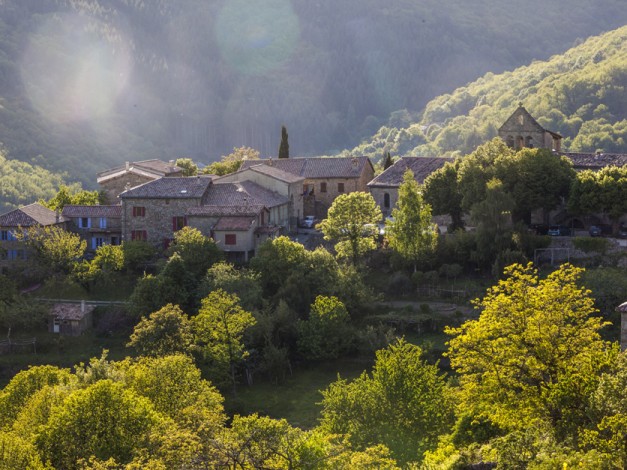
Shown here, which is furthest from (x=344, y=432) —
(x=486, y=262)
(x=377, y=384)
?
(x=486, y=262)

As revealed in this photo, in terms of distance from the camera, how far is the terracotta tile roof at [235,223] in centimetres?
5781

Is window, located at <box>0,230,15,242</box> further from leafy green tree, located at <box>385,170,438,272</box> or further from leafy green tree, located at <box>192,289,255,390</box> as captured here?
leafy green tree, located at <box>385,170,438,272</box>

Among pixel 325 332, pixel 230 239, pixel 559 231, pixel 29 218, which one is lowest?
pixel 325 332

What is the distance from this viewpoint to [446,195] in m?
58.3

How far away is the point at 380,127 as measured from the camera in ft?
643

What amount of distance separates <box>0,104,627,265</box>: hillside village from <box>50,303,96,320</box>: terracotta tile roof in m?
7.60

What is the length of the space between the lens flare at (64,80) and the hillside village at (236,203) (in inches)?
4017

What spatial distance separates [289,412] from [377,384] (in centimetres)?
959

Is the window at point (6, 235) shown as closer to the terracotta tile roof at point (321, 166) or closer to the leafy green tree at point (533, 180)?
the terracotta tile roof at point (321, 166)

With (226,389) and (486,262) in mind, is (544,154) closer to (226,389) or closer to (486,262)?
(486,262)

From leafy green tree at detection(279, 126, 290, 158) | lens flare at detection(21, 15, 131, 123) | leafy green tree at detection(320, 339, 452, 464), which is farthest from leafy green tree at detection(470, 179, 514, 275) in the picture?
lens flare at detection(21, 15, 131, 123)

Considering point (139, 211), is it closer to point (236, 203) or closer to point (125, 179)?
point (236, 203)

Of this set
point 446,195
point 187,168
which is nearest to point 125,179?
point 187,168

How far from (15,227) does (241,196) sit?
14.8 m
